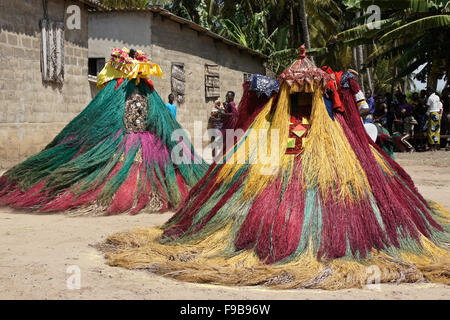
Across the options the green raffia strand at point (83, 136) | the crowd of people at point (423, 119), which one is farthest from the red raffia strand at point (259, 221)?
the crowd of people at point (423, 119)

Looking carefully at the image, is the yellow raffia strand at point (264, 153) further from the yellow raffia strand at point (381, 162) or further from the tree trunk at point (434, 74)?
the tree trunk at point (434, 74)

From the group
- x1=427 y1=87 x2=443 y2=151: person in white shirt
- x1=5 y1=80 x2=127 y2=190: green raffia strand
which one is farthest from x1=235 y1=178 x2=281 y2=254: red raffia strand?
x1=427 y1=87 x2=443 y2=151: person in white shirt

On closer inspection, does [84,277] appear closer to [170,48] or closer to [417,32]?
[170,48]

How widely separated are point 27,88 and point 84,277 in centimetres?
736

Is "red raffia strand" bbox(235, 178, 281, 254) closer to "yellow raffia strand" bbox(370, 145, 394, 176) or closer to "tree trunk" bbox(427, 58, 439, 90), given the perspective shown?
"yellow raffia strand" bbox(370, 145, 394, 176)

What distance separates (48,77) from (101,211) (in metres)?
5.22

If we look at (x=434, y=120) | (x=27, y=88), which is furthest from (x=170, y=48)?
(x=434, y=120)

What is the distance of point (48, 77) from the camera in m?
10.8

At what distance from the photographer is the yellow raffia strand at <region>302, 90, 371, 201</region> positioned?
4129mm

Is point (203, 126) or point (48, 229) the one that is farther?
point (203, 126)

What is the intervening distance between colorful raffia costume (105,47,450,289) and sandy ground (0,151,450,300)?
5.0 inches

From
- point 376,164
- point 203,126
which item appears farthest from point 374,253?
point 203,126

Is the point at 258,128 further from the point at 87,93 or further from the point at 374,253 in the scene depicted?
the point at 87,93

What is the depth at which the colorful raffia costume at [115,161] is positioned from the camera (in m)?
6.57
